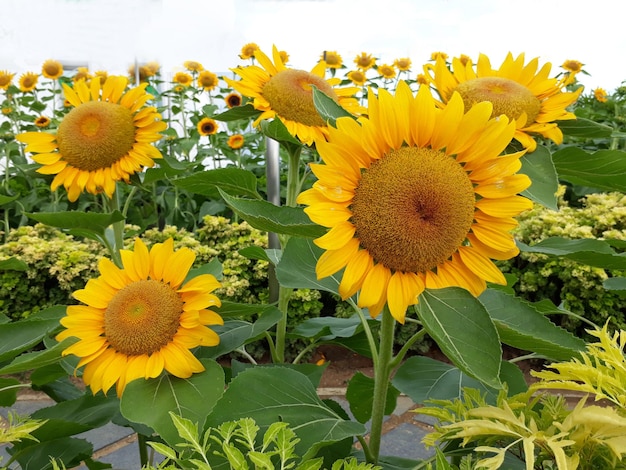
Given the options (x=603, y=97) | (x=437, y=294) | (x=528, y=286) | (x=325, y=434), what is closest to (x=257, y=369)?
(x=325, y=434)

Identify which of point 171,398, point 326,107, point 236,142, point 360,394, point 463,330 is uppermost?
point 326,107

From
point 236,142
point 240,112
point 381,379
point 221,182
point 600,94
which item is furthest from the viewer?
point 600,94

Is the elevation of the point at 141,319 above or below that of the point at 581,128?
below

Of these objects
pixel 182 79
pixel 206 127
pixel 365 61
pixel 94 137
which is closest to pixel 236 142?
pixel 206 127

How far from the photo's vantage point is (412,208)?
2.23 ft

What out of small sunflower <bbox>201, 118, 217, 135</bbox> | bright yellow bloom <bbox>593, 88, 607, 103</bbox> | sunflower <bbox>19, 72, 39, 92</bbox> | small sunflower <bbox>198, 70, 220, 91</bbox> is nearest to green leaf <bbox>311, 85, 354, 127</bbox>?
small sunflower <bbox>201, 118, 217, 135</bbox>

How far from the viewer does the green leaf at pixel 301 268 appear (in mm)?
998

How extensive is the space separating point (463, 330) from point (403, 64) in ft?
16.6

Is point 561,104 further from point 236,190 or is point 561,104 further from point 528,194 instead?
point 236,190

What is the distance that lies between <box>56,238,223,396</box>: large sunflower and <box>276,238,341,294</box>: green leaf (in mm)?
126

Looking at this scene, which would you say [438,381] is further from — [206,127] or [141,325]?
[206,127]

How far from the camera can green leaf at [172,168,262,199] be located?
3.50ft

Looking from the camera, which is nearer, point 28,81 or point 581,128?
point 581,128

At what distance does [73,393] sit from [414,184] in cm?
104
